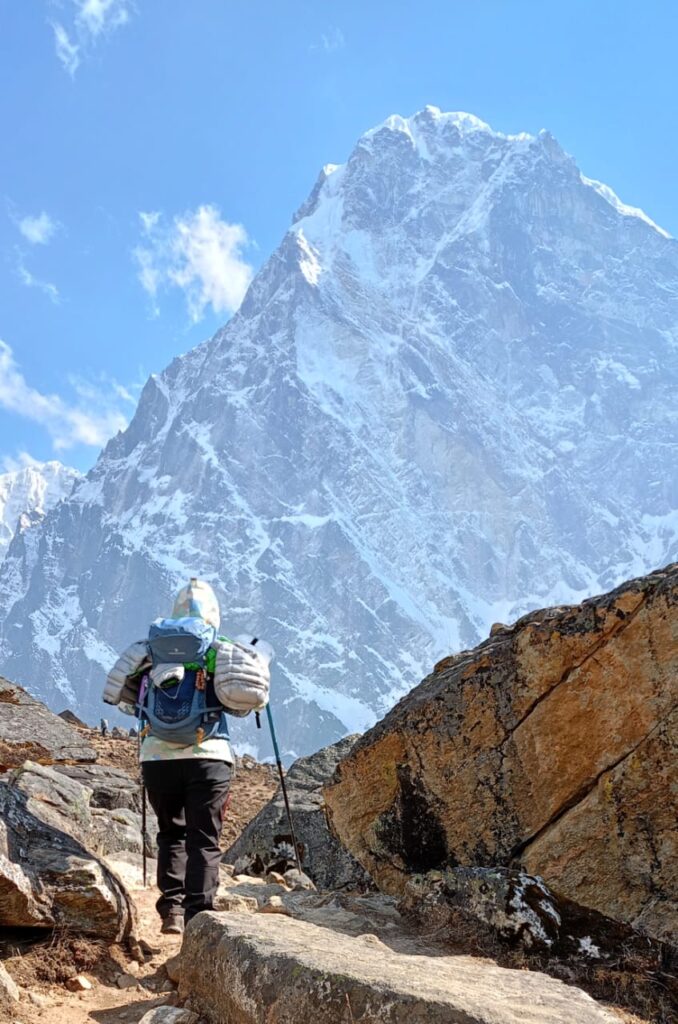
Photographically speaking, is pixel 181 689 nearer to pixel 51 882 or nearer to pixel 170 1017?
pixel 51 882

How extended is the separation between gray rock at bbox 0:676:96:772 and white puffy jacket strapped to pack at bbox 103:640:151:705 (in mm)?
7724

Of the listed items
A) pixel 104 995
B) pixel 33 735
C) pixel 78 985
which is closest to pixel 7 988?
pixel 78 985

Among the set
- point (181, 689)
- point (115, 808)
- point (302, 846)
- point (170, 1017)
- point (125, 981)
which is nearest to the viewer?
point (170, 1017)

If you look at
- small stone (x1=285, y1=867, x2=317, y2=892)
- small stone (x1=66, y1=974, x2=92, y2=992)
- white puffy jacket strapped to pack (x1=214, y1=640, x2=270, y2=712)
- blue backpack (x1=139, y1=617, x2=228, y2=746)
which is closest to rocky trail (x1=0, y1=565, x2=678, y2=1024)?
small stone (x1=66, y1=974, x2=92, y2=992)

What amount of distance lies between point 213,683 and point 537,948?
2414 mm

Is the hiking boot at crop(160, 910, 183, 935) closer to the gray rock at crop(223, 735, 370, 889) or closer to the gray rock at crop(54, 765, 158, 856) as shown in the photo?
the gray rock at crop(54, 765, 158, 856)

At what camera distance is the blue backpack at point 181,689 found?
5246mm

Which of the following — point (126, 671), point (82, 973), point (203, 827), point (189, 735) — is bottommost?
point (82, 973)

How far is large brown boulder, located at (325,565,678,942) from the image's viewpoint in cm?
520

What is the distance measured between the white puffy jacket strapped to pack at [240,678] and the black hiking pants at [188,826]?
0.42 m

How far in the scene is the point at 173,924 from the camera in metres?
5.31

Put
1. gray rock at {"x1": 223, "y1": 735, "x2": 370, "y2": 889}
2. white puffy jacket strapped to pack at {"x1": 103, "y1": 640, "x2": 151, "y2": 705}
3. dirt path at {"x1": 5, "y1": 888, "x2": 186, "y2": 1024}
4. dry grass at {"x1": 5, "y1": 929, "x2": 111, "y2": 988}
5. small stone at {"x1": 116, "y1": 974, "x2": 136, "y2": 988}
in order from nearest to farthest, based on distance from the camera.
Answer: dirt path at {"x1": 5, "y1": 888, "x2": 186, "y2": 1024} < dry grass at {"x1": 5, "y1": 929, "x2": 111, "y2": 988} < small stone at {"x1": 116, "y1": 974, "x2": 136, "y2": 988} < white puffy jacket strapped to pack at {"x1": 103, "y1": 640, "x2": 151, "y2": 705} < gray rock at {"x1": 223, "y1": 735, "x2": 370, "y2": 889}

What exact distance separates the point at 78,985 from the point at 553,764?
311cm

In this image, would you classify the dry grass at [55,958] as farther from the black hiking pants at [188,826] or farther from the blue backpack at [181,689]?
the blue backpack at [181,689]
